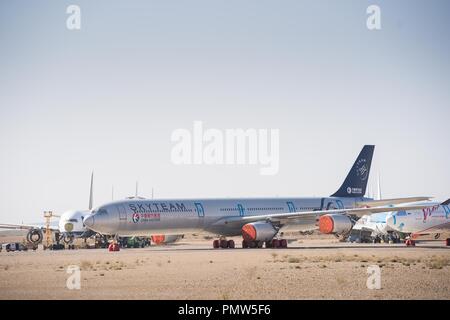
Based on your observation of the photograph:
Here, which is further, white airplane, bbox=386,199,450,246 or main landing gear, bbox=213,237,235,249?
white airplane, bbox=386,199,450,246

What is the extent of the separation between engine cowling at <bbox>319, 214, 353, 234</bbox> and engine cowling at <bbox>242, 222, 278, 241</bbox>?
12.1 feet

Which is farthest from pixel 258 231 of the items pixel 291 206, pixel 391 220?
pixel 391 220

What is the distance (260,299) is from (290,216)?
109ft

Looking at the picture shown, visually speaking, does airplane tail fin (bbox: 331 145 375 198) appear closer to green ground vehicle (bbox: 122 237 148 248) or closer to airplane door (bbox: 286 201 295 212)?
airplane door (bbox: 286 201 295 212)

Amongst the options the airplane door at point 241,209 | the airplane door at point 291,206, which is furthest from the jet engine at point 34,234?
the airplane door at point 291,206

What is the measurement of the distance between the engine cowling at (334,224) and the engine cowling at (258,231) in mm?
Result: 3674

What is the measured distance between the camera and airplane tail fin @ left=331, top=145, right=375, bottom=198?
213ft

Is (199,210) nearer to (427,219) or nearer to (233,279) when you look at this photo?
(427,219)

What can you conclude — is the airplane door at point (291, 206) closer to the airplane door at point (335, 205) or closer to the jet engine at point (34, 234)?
the airplane door at point (335, 205)

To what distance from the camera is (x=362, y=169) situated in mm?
66625

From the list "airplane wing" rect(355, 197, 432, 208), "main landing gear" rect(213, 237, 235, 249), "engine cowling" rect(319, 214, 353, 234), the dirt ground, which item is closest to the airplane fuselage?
"main landing gear" rect(213, 237, 235, 249)

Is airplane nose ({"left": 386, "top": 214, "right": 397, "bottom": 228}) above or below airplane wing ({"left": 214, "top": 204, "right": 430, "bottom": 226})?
below
